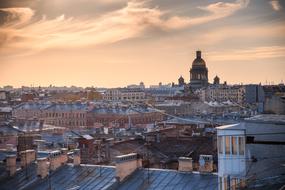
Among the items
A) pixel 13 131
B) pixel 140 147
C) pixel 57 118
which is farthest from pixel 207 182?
pixel 57 118

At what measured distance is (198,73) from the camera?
55.9 metres

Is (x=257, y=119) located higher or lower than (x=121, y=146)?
higher

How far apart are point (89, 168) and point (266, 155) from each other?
387 cm

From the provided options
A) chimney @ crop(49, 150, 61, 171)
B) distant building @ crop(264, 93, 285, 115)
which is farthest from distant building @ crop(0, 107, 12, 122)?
distant building @ crop(264, 93, 285, 115)

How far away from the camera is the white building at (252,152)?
4922mm

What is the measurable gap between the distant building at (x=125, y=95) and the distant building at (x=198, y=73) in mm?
5866

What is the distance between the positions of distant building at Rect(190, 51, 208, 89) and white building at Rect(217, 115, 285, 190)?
164 ft

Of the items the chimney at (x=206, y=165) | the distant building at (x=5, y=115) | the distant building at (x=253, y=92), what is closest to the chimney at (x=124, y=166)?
the chimney at (x=206, y=165)

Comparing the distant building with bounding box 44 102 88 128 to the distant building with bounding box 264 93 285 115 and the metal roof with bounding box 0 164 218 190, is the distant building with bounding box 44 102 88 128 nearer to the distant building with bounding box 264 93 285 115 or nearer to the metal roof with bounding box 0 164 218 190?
the metal roof with bounding box 0 164 218 190

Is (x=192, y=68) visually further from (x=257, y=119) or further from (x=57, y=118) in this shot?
(x=257, y=119)

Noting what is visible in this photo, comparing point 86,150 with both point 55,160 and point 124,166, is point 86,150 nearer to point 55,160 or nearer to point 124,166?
point 55,160

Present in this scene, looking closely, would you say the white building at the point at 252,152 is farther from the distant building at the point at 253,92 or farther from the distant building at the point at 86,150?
the distant building at the point at 86,150

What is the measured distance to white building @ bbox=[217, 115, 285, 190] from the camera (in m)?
4.92

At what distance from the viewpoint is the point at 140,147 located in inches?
487
